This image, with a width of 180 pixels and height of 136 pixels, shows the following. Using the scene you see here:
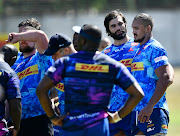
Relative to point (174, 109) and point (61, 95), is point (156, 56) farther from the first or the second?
point (174, 109)

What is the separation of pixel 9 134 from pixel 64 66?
1.44m

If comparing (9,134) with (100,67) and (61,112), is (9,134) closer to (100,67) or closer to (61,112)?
(61,112)

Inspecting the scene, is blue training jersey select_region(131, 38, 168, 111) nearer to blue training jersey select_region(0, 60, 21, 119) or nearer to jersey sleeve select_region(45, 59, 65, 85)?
blue training jersey select_region(0, 60, 21, 119)

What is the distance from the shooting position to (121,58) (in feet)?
21.2

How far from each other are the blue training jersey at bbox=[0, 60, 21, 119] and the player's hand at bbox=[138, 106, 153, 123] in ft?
5.50

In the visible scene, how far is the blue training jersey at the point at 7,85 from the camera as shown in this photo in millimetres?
5047

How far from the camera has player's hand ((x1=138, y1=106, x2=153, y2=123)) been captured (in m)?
5.74

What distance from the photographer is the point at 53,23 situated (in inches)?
1204

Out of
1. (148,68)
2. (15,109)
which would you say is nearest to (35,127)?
(15,109)

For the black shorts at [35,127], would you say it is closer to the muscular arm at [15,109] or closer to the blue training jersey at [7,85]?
the muscular arm at [15,109]

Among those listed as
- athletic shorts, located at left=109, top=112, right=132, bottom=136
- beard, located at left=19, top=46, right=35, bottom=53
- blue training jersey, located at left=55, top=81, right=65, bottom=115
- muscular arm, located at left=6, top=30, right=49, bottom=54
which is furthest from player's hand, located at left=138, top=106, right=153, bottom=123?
Answer: beard, located at left=19, top=46, right=35, bottom=53

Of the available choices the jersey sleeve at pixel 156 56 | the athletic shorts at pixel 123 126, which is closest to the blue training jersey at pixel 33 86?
the athletic shorts at pixel 123 126

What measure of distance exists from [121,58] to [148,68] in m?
0.55

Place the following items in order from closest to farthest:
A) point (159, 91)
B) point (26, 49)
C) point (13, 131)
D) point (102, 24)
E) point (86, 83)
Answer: point (86, 83)
point (13, 131)
point (159, 91)
point (26, 49)
point (102, 24)
